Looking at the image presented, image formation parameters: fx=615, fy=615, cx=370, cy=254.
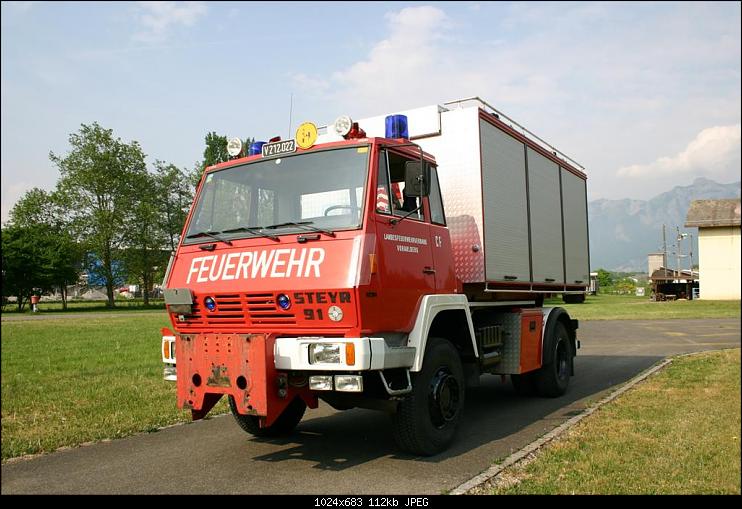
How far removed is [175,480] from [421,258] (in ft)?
10.2

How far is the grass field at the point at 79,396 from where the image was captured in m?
7.03

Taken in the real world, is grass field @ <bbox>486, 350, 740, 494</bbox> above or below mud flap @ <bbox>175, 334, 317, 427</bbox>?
below

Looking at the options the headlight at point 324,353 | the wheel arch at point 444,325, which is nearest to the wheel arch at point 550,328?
the wheel arch at point 444,325

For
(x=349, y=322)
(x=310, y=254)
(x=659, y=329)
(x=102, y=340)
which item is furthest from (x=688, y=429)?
(x=659, y=329)

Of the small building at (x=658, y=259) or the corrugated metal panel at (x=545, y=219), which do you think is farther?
the corrugated metal panel at (x=545, y=219)

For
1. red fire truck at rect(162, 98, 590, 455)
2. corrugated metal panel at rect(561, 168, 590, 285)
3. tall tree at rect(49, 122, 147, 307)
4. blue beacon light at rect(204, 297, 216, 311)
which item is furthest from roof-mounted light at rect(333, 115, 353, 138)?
tall tree at rect(49, 122, 147, 307)

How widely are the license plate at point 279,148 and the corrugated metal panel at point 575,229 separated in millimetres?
6443

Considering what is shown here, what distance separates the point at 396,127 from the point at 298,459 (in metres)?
3.60

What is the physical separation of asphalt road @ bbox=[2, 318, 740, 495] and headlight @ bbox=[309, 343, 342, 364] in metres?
1.05

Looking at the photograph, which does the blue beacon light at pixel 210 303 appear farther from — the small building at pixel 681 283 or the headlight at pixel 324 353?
the small building at pixel 681 283

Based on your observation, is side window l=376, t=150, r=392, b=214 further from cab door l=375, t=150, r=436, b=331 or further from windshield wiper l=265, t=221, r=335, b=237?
windshield wiper l=265, t=221, r=335, b=237

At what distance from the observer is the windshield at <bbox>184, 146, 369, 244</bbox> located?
5.85 meters

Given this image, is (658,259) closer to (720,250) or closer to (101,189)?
(720,250)

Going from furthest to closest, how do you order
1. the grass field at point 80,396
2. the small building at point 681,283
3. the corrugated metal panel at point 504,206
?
the corrugated metal panel at point 504,206, the grass field at point 80,396, the small building at point 681,283
